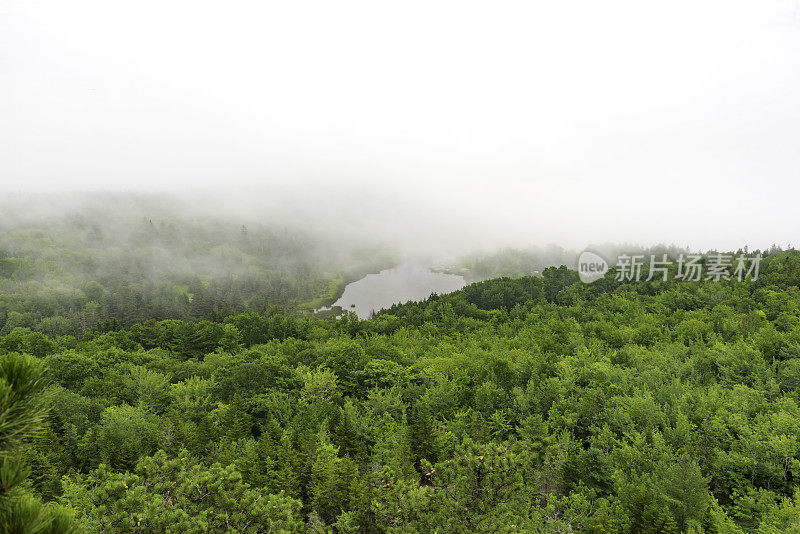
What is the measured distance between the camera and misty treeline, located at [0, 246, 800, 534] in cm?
2383

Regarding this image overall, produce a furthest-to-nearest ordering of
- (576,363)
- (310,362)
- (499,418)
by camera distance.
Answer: (310,362) → (576,363) → (499,418)

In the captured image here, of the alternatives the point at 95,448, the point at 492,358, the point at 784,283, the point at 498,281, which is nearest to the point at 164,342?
the point at 95,448

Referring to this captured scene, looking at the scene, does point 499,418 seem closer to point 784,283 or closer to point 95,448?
point 95,448

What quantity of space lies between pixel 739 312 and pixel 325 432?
117m

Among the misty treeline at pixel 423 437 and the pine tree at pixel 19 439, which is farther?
the misty treeline at pixel 423 437

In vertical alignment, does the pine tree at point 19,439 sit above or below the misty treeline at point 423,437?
above

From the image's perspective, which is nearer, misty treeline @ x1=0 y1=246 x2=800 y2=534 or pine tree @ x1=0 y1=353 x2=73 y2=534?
pine tree @ x1=0 y1=353 x2=73 y2=534

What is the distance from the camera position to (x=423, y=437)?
4888 centimetres

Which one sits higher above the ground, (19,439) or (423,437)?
(19,439)

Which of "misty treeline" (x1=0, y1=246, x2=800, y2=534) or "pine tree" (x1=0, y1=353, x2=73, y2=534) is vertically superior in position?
"pine tree" (x1=0, y1=353, x2=73, y2=534)

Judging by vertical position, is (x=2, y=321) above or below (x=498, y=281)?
below

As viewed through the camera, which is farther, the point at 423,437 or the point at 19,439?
the point at 423,437

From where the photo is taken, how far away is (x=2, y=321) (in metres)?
191

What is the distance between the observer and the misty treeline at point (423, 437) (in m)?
23.8
